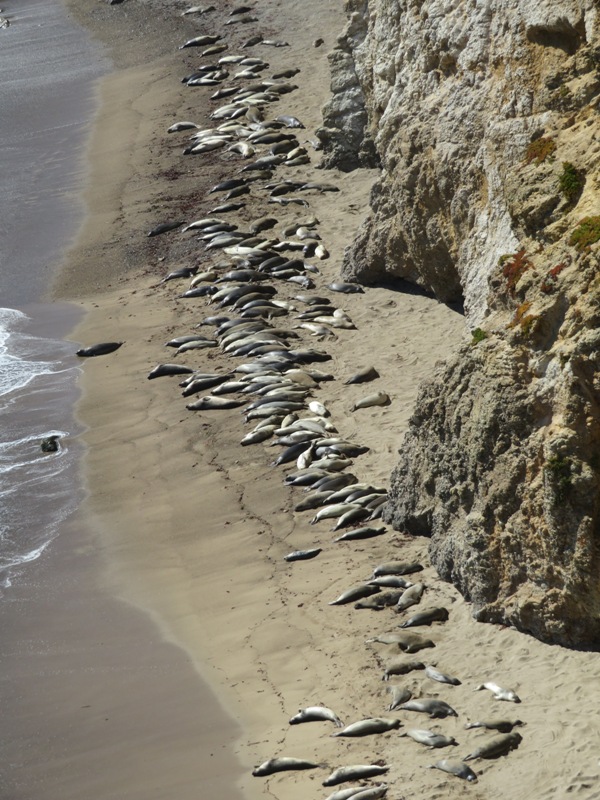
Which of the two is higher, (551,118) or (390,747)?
(551,118)

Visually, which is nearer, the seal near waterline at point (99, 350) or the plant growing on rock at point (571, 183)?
the plant growing on rock at point (571, 183)

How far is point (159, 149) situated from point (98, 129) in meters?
2.41

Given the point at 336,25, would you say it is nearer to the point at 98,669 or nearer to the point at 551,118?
the point at 551,118

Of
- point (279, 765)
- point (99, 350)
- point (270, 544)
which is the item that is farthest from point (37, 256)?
point (279, 765)

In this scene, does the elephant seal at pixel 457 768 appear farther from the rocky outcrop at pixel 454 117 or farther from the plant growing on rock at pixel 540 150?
the plant growing on rock at pixel 540 150

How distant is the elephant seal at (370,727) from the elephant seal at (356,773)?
0.36m

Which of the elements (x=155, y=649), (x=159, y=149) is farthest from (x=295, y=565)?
(x=159, y=149)

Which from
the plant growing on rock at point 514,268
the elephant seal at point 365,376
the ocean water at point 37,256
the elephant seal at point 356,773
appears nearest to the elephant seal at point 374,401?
the elephant seal at point 365,376

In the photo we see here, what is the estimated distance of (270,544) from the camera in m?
10.2

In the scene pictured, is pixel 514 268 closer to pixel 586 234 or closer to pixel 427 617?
pixel 586 234

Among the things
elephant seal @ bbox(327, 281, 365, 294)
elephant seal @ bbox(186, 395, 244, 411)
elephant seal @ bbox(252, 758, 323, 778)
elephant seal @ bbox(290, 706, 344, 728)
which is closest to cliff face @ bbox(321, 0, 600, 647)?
elephant seal @ bbox(290, 706, 344, 728)

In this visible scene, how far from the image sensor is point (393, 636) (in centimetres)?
845

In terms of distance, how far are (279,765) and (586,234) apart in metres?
4.00

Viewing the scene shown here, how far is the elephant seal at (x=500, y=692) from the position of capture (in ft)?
24.4
